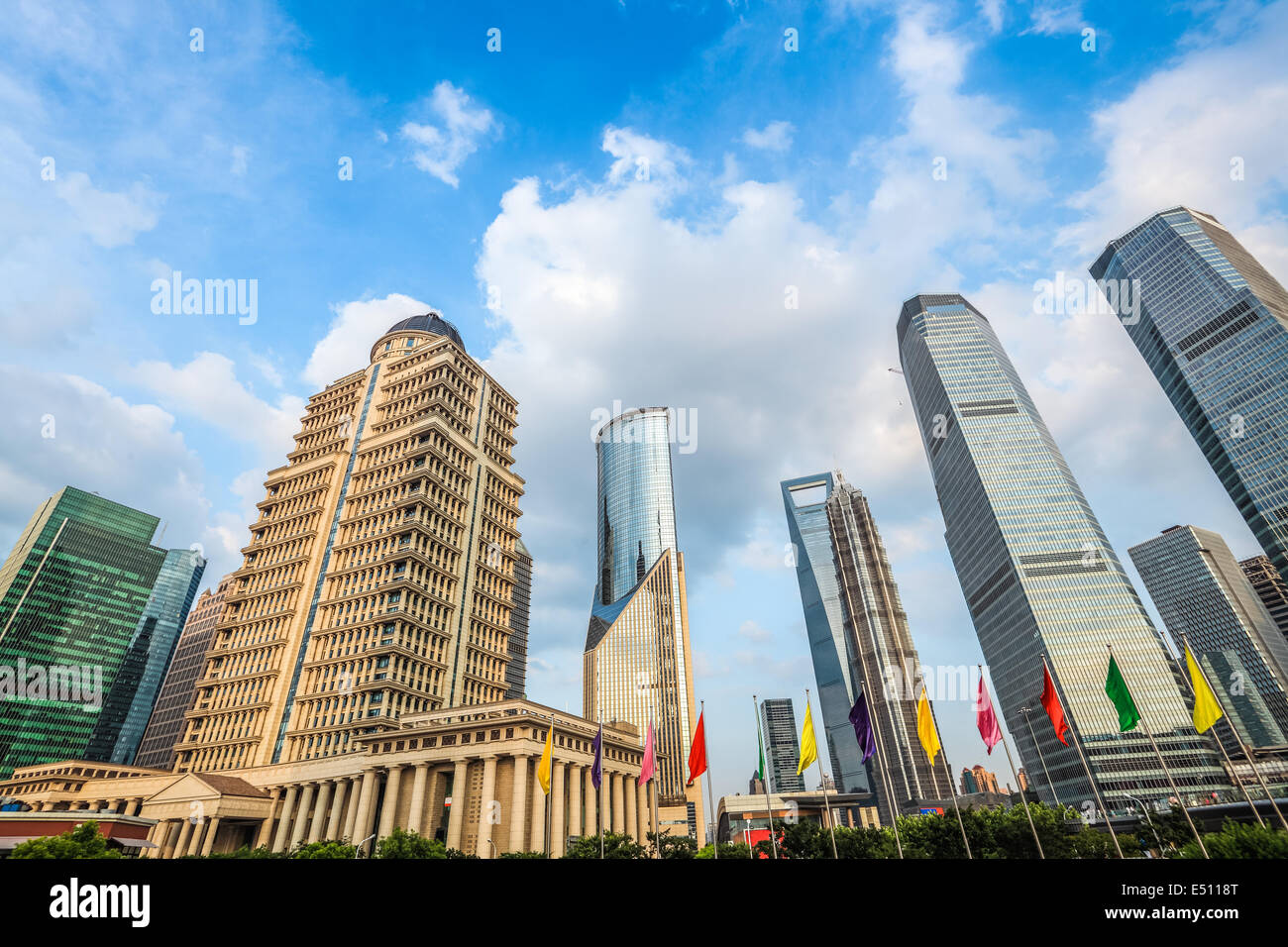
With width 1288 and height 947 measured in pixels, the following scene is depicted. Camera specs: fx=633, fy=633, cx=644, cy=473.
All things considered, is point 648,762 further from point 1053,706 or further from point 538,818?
point 538,818

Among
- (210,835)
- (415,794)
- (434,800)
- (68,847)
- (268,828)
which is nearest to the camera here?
(68,847)

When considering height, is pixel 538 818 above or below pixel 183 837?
below

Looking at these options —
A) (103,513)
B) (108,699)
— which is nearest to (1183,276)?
(103,513)

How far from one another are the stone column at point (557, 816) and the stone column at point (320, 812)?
3042 centimetres

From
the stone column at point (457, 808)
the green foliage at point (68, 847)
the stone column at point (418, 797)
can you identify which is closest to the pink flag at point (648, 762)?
the green foliage at point (68, 847)

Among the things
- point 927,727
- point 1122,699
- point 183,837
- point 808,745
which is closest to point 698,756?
point 808,745

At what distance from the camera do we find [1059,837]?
6191 cm

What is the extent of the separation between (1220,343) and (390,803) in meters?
200

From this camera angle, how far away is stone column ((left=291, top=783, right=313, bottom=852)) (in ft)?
271

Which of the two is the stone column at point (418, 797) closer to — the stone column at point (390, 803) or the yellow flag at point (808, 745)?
the stone column at point (390, 803)

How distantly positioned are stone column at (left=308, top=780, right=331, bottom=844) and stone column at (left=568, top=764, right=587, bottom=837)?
103 feet

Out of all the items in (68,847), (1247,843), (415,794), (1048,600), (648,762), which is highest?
(1048,600)

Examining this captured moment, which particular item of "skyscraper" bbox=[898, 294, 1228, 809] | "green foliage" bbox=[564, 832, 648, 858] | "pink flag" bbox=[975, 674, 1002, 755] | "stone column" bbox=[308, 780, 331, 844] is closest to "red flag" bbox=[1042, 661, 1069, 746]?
"pink flag" bbox=[975, 674, 1002, 755]

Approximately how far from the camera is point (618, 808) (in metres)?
93.8
